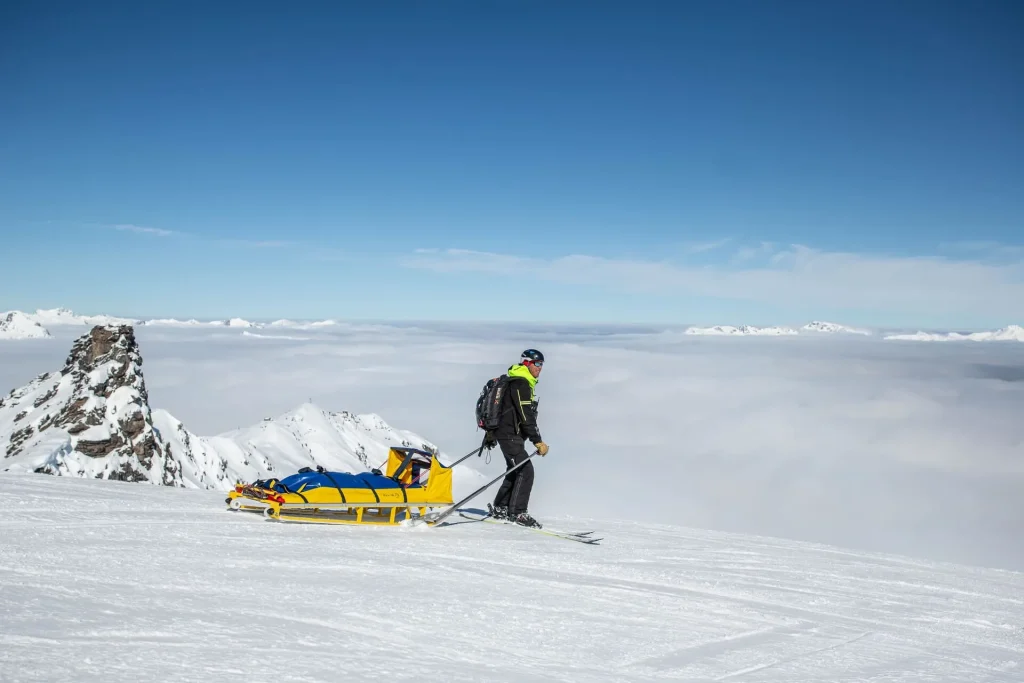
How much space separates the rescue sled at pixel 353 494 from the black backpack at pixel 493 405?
967 mm

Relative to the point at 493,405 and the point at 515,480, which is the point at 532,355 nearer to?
the point at 493,405

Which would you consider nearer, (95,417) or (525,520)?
(525,520)

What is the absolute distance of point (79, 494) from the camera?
8.73 metres

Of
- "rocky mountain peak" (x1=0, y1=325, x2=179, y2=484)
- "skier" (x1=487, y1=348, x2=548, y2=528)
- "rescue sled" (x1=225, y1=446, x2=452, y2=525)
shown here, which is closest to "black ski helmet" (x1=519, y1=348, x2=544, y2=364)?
"skier" (x1=487, y1=348, x2=548, y2=528)

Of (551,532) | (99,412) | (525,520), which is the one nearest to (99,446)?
(99,412)

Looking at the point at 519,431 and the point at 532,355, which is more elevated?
the point at 532,355

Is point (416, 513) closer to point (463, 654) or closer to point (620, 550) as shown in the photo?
point (620, 550)

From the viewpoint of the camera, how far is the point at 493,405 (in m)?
9.88

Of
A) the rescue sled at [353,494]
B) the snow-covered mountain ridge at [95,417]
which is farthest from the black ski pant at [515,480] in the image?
the snow-covered mountain ridge at [95,417]

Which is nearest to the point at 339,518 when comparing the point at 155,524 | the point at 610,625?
the point at 155,524

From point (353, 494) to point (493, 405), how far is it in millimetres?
2399

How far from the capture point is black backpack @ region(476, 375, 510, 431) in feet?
32.3

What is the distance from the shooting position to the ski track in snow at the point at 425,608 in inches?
159

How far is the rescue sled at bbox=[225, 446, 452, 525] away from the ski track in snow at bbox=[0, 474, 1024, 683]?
27 centimetres
